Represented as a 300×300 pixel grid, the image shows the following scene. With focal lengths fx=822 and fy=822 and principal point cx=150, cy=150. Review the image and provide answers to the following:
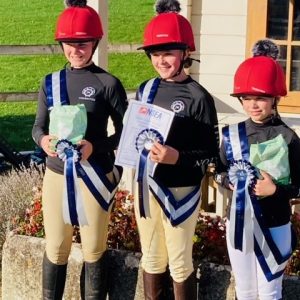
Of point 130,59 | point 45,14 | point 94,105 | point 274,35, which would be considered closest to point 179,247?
point 94,105

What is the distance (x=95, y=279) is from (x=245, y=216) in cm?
108

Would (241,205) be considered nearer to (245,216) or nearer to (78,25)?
(245,216)

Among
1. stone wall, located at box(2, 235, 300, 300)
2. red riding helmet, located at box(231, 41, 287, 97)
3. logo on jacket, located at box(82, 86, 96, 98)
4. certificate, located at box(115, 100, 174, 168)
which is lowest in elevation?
stone wall, located at box(2, 235, 300, 300)

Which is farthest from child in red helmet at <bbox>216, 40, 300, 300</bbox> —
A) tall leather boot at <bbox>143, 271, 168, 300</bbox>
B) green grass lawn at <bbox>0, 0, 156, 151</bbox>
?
green grass lawn at <bbox>0, 0, 156, 151</bbox>

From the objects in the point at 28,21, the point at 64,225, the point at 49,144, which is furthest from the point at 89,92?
the point at 28,21

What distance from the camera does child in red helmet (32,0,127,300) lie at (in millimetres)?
4324

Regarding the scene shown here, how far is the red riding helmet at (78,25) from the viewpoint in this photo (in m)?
4.38

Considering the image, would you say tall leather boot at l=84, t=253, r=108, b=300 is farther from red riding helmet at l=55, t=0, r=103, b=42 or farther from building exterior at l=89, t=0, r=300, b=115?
building exterior at l=89, t=0, r=300, b=115

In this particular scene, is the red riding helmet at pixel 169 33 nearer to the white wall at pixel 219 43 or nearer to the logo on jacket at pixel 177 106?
the logo on jacket at pixel 177 106

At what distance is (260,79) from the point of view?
13.0ft

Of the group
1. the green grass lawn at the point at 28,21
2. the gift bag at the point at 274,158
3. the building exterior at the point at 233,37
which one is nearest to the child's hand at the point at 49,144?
the gift bag at the point at 274,158

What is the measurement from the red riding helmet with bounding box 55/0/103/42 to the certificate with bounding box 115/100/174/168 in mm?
486

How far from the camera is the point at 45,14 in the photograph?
20469 mm

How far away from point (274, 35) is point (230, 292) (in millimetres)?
3205
